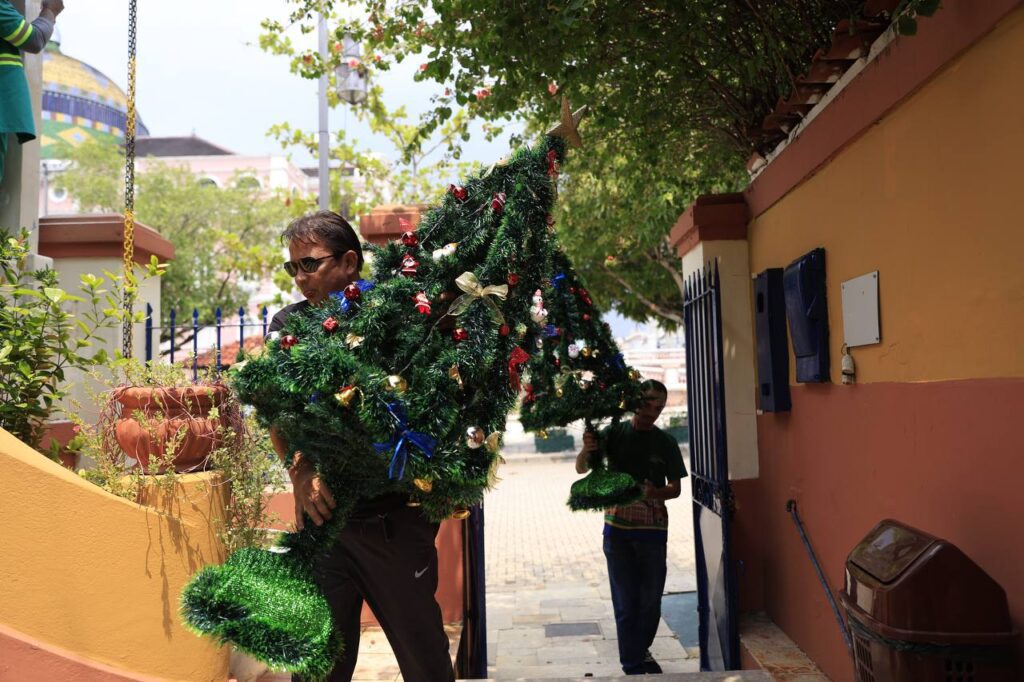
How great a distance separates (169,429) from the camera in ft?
11.6

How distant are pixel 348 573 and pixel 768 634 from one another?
10.2ft

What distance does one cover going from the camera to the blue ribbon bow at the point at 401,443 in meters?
2.22

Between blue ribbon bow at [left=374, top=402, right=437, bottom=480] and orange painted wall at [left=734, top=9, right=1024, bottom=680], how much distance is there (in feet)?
5.28

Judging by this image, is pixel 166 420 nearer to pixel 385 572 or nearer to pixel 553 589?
pixel 385 572

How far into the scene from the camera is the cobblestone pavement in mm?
6188

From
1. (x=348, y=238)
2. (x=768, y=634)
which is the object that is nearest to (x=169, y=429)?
(x=348, y=238)

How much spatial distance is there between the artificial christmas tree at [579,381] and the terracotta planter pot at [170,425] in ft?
4.97

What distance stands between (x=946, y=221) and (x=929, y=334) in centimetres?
39

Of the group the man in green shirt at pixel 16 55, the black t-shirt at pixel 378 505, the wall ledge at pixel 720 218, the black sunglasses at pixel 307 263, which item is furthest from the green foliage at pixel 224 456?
the wall ledge at pixel 720 218

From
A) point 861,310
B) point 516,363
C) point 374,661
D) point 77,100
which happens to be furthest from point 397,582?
point 77,100

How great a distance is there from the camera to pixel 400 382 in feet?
7.56

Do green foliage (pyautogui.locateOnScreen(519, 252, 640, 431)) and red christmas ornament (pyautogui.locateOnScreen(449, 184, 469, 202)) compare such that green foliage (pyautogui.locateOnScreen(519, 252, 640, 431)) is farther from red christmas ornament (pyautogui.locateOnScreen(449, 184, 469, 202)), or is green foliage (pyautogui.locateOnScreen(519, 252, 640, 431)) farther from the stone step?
red christmas ornament (pyautogui.locateOnScreen(449, 184, 469, 202))

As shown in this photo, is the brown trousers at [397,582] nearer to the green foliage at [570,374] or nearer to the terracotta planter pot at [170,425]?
the terracotta planter pot at [170,425]

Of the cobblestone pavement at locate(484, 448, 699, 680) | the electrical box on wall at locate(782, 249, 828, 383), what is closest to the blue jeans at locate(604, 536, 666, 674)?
the cobblestone pavement at locate(484, 448, 699, 680)
